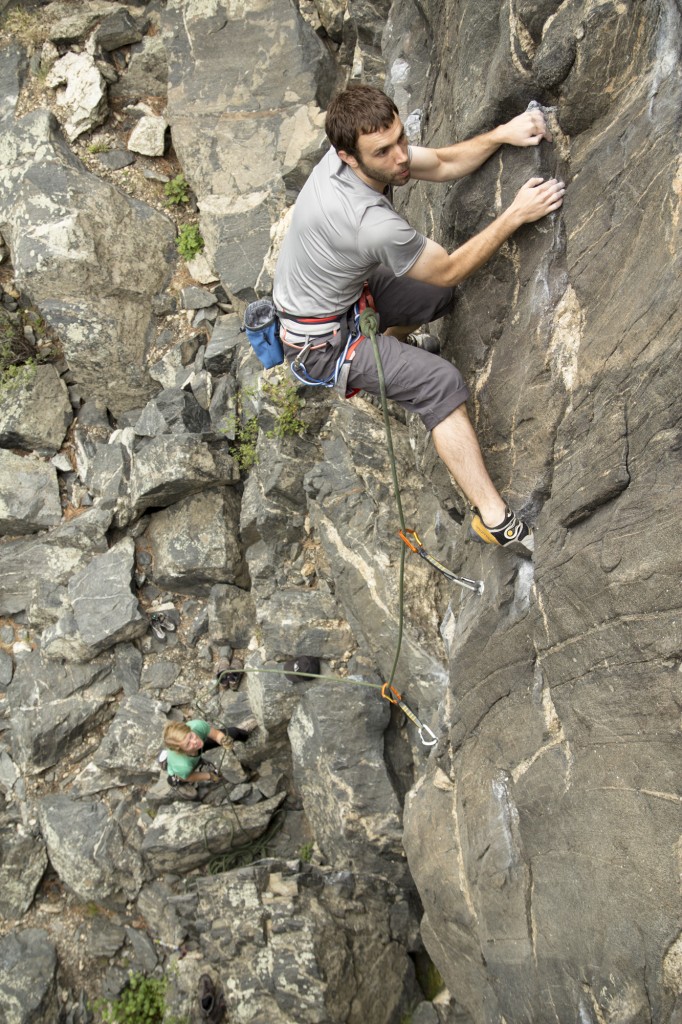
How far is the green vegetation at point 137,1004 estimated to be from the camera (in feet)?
25.8

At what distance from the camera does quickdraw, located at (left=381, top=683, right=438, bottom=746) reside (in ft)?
22.3

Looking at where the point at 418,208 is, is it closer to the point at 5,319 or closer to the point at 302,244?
the point at 302,244

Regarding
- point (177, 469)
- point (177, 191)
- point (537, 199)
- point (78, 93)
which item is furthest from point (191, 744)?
point (78, 93)

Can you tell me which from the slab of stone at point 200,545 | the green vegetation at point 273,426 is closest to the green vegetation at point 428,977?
the slab of stone at point 200,545

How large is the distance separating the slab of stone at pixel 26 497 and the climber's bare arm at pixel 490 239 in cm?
658

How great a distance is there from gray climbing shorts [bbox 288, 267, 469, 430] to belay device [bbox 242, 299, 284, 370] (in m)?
0.36

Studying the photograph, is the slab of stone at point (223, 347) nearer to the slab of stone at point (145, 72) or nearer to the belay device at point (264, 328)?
the belay device at point (264, 328)

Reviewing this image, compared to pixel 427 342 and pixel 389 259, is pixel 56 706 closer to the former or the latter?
pixel 427 342

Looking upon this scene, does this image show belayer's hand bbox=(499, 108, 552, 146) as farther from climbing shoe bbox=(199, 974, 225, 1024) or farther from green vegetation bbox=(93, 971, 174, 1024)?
green vegetation bbox=(93, 971, 174, 1024)


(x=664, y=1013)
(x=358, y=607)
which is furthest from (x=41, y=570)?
(x=664, y=1013)

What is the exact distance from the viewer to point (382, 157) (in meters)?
4.57

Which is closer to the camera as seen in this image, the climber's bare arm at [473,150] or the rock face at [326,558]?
the rock face at [326,558]

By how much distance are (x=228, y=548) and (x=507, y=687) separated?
439 cm

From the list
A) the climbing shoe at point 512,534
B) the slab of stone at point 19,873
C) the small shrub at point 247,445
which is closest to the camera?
the climbing shoe at point 512,534
